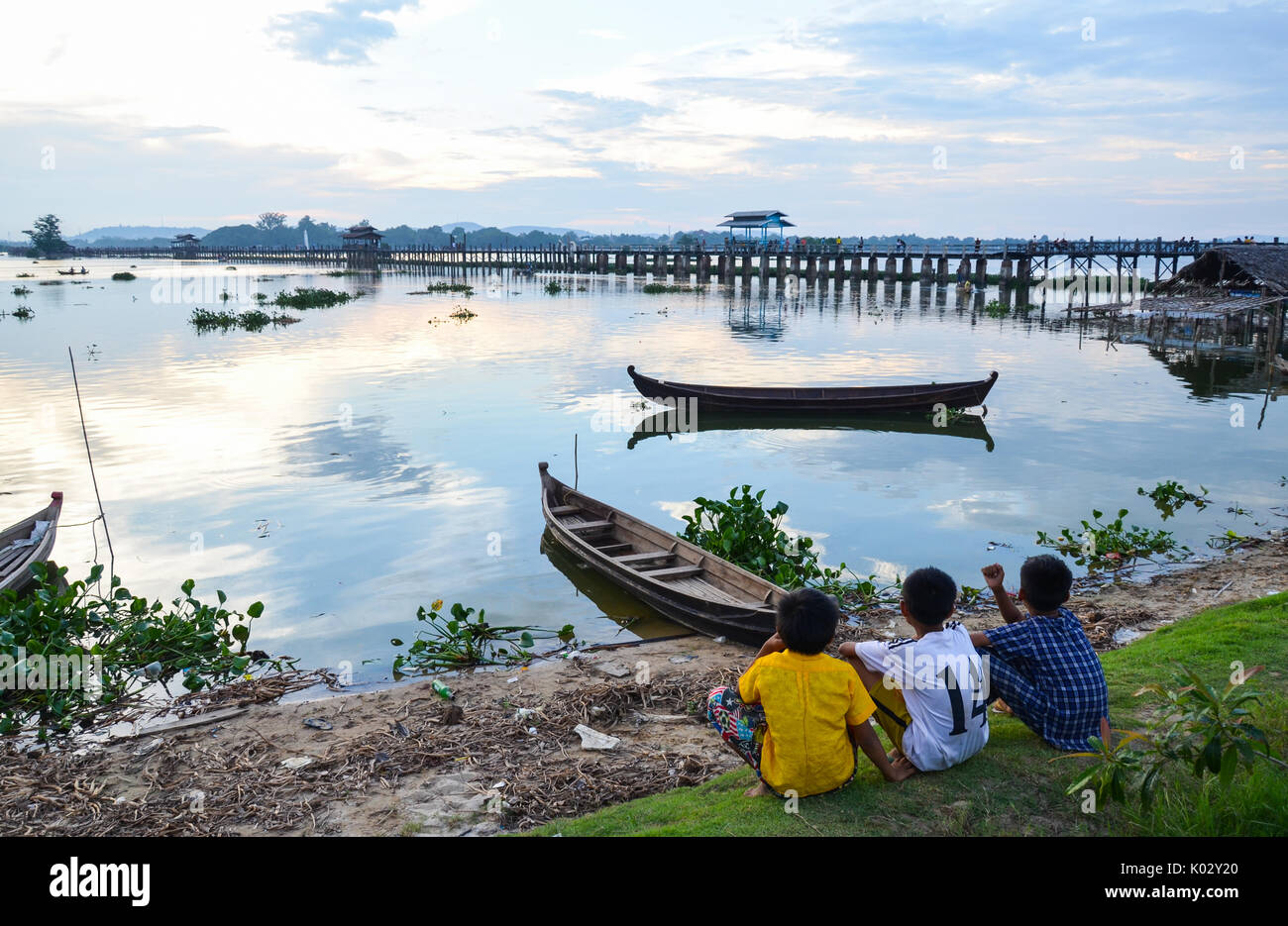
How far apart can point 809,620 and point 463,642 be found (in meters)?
5.22

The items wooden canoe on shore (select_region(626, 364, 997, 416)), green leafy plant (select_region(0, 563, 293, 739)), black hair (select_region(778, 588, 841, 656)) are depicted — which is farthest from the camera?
wooden canoe on shore (select_region(626, 364, 997, 416))

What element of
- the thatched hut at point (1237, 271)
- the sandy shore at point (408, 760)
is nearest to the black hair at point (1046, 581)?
the sandy shore at point (408, 760)

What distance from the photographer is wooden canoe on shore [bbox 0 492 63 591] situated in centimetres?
899

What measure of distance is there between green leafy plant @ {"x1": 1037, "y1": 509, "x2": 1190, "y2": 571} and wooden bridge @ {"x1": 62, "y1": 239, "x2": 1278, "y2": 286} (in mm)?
47704

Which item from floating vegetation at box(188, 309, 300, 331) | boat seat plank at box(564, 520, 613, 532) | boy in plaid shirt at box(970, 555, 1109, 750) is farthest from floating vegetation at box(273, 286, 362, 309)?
boy in plaid shirt at box(970, 555, 1109, 750)

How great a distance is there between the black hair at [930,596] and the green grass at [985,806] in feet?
2.64

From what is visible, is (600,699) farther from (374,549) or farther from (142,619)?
(374,549)

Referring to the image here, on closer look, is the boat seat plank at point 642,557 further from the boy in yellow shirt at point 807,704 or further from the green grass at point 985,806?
the boy in yellow shirt at point 807,704

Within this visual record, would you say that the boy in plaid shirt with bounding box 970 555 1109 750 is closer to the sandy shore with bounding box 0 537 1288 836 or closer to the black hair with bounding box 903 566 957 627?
the black hair with bounding box 903 566 957 627

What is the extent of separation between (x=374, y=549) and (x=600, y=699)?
558 centimetres

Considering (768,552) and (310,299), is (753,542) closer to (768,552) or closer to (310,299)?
(768,552)

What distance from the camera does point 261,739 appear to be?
6.10 meters

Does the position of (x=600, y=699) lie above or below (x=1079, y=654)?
below
